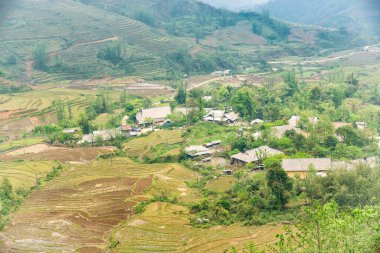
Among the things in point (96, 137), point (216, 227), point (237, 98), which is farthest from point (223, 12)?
point (216, 227)

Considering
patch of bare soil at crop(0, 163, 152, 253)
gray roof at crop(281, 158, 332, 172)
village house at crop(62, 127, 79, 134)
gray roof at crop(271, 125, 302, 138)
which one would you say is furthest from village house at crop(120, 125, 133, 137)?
gray roof at crop(281, 158, 332, 172)

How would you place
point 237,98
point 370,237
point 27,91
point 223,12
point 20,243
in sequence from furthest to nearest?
point 223,12, point 27,91, point 237,98, point 20,243, point 370,237

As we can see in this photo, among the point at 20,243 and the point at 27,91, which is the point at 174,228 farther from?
the point at 27,91

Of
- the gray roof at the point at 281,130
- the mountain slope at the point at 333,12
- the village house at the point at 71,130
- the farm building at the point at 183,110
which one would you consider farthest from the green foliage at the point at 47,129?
the mountain slope at the point at 333,12

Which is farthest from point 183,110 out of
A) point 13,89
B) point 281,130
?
point 13,89

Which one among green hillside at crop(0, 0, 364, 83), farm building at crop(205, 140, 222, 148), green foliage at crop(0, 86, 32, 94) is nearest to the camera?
farm building at crop(205, 140, 222, 148)

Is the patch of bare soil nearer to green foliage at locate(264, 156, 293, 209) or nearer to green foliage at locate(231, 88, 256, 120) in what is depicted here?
green foliage at locate(264, 156, 293, 209)
